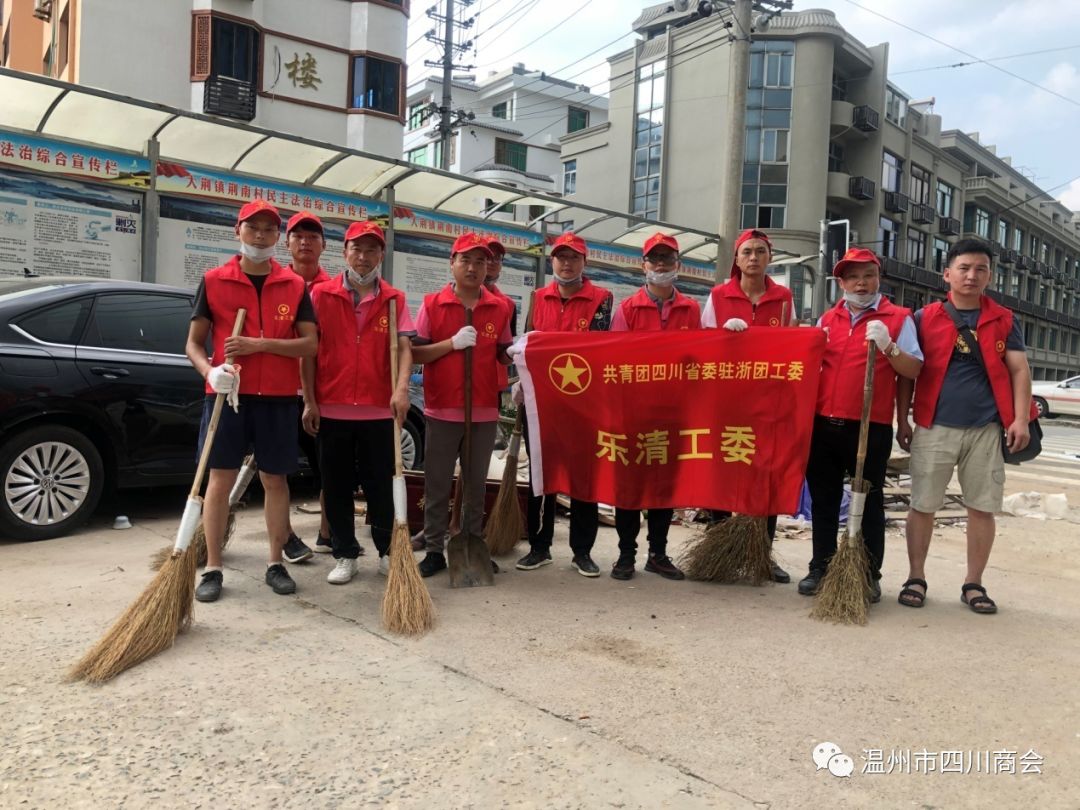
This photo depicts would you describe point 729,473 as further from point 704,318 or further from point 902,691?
point 902,691

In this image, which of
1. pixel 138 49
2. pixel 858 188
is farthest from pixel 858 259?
pixel 858 188

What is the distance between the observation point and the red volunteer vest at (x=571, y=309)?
188 inches

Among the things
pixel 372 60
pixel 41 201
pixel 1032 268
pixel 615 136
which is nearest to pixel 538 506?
pixel 41 201

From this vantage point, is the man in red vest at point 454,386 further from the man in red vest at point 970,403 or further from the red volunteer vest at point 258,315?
the man in red vest at point 970,403

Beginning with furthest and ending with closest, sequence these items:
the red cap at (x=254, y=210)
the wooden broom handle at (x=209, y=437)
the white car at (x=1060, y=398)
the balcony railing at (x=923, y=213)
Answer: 1. the balcony railing at (x=923, y=213)
2. the white car at (x=1060, y=398)
3. the red cap at (x=254, y=210)
4. the wooden broom handle at (x=209, y=437)

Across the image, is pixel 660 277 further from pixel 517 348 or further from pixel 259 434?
pixel 259 434

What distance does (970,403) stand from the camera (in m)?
4.04

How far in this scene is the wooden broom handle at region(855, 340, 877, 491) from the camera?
3959 millimetres

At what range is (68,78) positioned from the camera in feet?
61.0

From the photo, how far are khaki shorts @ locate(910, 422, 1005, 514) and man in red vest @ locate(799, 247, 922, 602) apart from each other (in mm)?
182

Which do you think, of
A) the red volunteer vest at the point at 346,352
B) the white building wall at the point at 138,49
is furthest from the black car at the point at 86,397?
the white building wall at the point at 138,49

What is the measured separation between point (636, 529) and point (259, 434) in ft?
6.86

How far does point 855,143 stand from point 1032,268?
26499mm

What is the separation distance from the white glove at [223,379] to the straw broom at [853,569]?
287 cm
